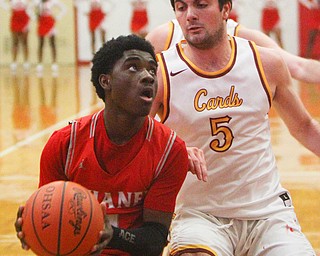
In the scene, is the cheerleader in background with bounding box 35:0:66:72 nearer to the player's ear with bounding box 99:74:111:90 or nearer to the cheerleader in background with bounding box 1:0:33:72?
the cheerleader in background with bounding box 1:0:33:72

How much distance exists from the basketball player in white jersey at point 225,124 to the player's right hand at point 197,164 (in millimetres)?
283

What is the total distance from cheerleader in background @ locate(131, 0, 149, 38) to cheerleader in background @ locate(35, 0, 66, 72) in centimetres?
201

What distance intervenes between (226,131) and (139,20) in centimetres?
1776

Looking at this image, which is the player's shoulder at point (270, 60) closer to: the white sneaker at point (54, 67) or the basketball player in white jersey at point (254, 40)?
the basketball player in white jersey at point (254, 40)

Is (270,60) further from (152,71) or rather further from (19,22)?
(19,22)

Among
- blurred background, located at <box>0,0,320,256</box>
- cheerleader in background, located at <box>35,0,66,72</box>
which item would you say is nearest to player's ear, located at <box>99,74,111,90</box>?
blurred background, located at <box>0,0,320,256</box>

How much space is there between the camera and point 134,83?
133 inches

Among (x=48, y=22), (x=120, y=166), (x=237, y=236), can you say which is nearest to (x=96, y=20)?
(x=48, y=22)

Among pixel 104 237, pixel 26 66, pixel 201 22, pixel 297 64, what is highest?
pixel 201 22

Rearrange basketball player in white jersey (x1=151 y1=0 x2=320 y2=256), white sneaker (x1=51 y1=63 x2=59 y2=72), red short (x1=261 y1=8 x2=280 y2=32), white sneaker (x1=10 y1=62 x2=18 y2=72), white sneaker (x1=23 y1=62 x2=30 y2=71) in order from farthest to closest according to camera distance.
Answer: white sneaker (x1=23 y1=62 x2=30 y2=71)
white sneaker (x1=10 y1=62 x2=18 y2=72)
red short (x1=261 y1=8 x2=280 y2=32)
white sneaker (x1=51 y1=63 x2=59 y2=72)
basketball player in white jersey (x1=151 y1=0 x2=320 y2=256)

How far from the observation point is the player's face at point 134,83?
3.37 metres

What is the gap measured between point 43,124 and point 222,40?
702 centimetres

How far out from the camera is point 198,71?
162 inches

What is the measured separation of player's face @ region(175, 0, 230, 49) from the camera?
13.4 ft
